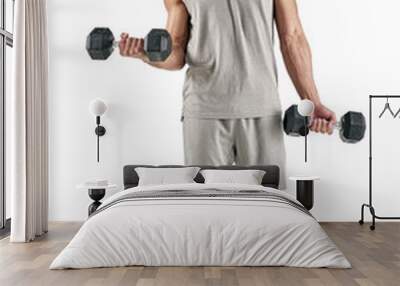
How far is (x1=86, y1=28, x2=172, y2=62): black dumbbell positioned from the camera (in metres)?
5.62

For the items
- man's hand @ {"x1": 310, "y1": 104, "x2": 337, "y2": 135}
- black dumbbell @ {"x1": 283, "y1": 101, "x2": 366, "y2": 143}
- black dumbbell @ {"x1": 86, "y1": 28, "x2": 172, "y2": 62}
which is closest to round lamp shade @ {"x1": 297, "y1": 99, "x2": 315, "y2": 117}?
black dumbbell @ {"x1": 283, "y1": 101, "x2": 366, "y2": 143}

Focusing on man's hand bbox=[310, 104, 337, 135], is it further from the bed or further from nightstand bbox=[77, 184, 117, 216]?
the bed

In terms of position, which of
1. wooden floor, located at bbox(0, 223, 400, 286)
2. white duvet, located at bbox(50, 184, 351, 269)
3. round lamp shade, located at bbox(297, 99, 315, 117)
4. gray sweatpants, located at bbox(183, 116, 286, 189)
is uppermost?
round lamp shade, located at bbox(297, 99, 315, 117)

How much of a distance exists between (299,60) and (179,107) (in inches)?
53.2

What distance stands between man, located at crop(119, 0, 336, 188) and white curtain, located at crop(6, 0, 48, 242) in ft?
2.74

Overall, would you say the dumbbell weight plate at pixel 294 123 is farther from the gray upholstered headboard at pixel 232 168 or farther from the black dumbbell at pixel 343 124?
the gray upholstered headboard at pixel 232 168

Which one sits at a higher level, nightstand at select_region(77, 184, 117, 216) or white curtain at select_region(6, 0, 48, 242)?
white curtain at select_region(6, 0, 48, 242)

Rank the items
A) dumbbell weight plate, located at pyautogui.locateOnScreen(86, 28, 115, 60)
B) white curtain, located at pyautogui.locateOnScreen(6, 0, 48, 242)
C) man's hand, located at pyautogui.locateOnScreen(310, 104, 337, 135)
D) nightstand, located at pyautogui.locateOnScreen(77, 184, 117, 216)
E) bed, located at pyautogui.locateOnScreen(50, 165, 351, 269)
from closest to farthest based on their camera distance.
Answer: bed, located at pyautogui.locateOnScreen(50, 165, 351, 269) → white curtain, located at pyautogui.locateOnScreen(6, 0, 48, 242) → dumbbell weight plate, located at pyautogui.locateOnScreen(86, 28, 115, 60) → nightstand, located at pyautogui.locateOnScreen(77, 184, 117, 216) → man's hand, located at pyautogui.locateOnScreen(310, 104, 337, 135)

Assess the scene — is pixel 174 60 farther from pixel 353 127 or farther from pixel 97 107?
pixel 353 127

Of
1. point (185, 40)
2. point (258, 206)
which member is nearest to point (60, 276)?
point (258, 206)

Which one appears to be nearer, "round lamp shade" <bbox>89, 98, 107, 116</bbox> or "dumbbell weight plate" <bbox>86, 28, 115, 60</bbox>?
"dumbbell weight plate" <bbox>86, 28, 115, 60</bbox>

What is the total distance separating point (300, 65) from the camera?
652 cm

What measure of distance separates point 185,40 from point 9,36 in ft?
5.66

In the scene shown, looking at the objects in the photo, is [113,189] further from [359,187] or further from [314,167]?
[359,187]
